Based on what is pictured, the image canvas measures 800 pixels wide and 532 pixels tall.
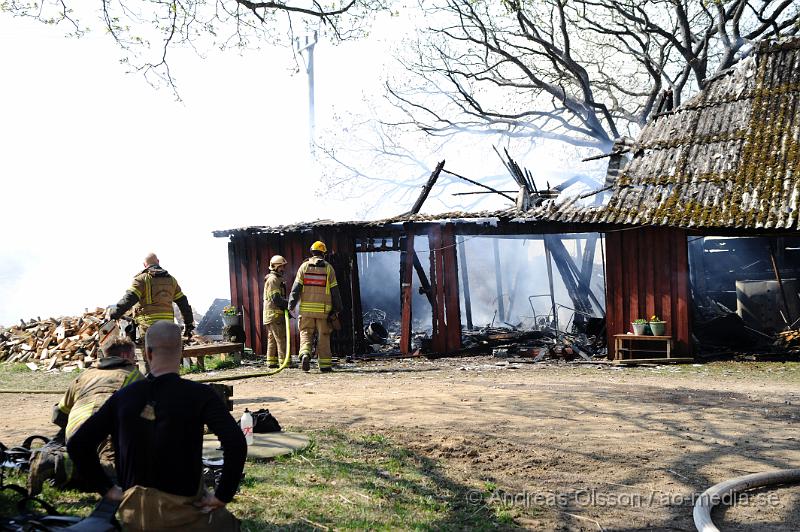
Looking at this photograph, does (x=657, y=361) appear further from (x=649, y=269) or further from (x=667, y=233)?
(x=667, y=233)

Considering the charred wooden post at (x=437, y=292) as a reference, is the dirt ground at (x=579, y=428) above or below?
below

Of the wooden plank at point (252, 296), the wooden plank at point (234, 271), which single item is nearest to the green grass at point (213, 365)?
the wooden plank at point (252, 296)

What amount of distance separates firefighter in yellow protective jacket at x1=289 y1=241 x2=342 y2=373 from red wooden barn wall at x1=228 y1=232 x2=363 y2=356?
8.62 ft

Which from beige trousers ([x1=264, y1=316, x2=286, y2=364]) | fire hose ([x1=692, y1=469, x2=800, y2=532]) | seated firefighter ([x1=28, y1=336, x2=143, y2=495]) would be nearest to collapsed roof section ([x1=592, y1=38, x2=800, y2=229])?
beige trousers ([x1=264, y1=316, x2=286, y2=364])

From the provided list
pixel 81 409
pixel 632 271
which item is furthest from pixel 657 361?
pixel 81 409

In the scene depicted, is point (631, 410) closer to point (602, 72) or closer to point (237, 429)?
point (237, 429)

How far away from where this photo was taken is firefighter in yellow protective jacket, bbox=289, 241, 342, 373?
529 inches

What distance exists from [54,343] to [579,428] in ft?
41.4

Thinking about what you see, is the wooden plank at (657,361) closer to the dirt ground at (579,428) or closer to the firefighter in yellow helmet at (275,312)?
the dirt ground at (579,428)

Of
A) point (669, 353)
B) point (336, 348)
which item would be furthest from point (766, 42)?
point (336, 348)

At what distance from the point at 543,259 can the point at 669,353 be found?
34.5ft

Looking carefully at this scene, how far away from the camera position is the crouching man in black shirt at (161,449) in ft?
11.5

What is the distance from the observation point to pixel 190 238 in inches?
1164

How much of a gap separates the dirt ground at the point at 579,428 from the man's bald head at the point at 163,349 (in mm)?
2777
